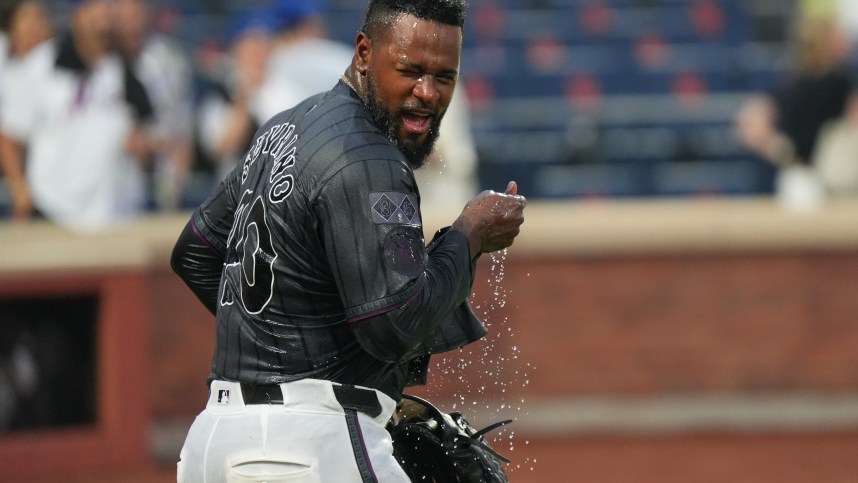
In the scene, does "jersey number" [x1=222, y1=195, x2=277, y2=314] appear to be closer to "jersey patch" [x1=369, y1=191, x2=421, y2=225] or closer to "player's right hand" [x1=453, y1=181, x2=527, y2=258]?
"jersey patch" [x1=369, y1=191, x2=421, y2=225]

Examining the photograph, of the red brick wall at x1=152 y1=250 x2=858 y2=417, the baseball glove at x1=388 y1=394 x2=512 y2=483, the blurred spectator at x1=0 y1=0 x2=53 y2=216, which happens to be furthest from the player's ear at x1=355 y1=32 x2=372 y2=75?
the red brick wall at x1=152 y1=250 x2=858 y2=417

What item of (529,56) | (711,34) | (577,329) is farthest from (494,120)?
(577,329)

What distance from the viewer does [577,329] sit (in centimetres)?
1041

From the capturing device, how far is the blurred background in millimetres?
9570

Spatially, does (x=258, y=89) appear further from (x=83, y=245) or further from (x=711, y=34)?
(x=711, y=34)

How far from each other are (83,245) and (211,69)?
103 inches

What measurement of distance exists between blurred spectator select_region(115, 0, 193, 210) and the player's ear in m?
6.74

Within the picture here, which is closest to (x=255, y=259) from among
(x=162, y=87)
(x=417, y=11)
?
(x=417, y=11)

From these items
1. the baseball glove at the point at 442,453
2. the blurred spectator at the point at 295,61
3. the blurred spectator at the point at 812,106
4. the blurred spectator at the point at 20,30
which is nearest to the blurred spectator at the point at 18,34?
the blurred spectator at the point at 20,30

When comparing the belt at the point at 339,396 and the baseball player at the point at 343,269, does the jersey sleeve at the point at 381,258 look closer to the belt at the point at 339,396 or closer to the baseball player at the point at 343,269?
the baseball player at the point at 343,269

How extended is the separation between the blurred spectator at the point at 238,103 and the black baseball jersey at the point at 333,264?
6233 millimetres

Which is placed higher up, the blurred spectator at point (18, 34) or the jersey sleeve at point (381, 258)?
the blurred spectator at point (18, 34)

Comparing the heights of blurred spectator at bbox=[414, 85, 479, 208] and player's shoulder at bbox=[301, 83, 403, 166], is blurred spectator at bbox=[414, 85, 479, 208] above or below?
A: below

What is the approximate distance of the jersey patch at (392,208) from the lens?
3080 millimetres
